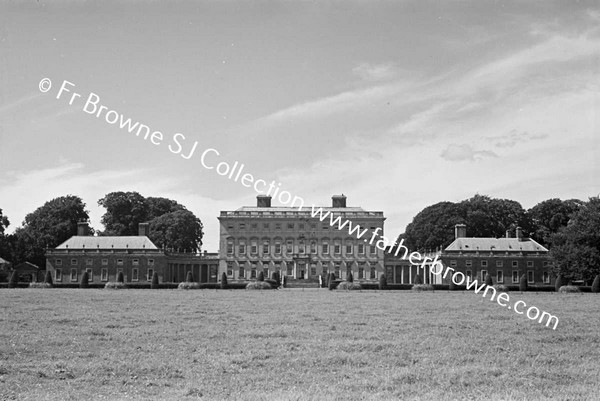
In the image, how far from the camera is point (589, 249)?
171 feet

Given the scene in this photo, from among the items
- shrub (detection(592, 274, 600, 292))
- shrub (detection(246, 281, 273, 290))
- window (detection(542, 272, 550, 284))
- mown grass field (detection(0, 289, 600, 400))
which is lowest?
mown grass field (detection(0, 289, 600, 400))

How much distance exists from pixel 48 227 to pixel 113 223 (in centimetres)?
743

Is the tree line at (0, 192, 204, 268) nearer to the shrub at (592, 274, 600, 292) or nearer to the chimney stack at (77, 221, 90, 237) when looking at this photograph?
the chimney stack at (77, 221, 90, 237)

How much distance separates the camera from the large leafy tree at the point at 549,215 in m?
74.6

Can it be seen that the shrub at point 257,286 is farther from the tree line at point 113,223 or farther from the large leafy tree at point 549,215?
the large leafy tree at point 549,215

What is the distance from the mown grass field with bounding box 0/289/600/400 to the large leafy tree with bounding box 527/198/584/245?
2336 inches

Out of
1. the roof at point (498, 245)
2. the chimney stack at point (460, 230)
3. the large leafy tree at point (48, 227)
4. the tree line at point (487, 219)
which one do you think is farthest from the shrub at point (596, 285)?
the large leafy tree at point (48, 227)

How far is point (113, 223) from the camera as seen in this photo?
3177 inches

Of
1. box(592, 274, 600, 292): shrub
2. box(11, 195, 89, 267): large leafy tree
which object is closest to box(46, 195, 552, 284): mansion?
box(11, 195, 89, 267): large leafy tree

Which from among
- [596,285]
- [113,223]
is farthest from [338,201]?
[596,285]

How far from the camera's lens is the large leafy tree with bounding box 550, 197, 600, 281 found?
52.1m

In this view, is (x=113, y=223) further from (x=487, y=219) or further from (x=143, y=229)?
(x=487, y=219)

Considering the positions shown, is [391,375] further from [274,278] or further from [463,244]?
[463,244]

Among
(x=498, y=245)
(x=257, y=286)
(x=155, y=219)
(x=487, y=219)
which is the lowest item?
(x=257, y=286)
